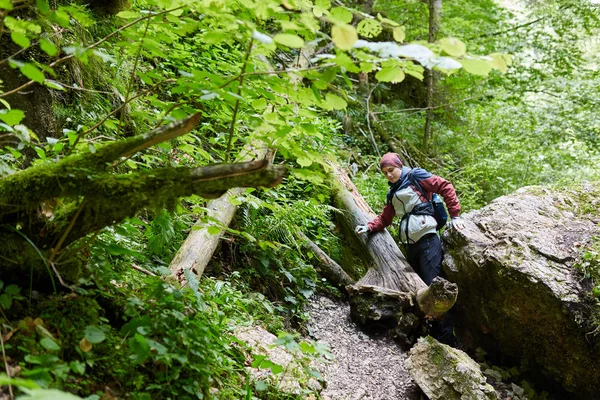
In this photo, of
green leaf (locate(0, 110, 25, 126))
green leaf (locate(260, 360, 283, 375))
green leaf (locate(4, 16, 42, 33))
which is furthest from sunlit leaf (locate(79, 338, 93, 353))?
green leaf (locate(4, 16, 42, 33))

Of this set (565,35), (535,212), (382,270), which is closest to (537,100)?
(565,35)

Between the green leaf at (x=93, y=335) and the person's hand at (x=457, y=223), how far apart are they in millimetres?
4560

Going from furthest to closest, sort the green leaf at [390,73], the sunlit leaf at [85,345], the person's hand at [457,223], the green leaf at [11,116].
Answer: the person's hand at [457,223] < the sunlit leaf at [85,345] < the green leaf at [11,116] < the green leaf at [390,73]

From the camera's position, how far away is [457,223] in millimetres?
5562

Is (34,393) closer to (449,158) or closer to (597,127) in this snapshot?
(449,158)

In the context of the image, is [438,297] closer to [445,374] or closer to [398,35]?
[445,374]

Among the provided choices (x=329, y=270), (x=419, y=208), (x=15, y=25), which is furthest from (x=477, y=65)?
(x=329, y=270)

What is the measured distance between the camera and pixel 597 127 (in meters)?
10.1

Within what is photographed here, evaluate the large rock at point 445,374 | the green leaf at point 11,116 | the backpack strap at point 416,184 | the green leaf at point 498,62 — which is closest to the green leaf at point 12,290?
the green leaf at point 11,116

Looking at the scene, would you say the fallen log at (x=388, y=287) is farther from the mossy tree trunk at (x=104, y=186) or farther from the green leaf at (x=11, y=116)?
the green leaf at (x=11, y=116)

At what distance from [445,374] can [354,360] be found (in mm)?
1088

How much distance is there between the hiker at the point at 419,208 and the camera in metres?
5.86

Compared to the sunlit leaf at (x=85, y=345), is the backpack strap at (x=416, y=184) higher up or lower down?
lower down

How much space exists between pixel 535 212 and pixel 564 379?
80.4 inches
